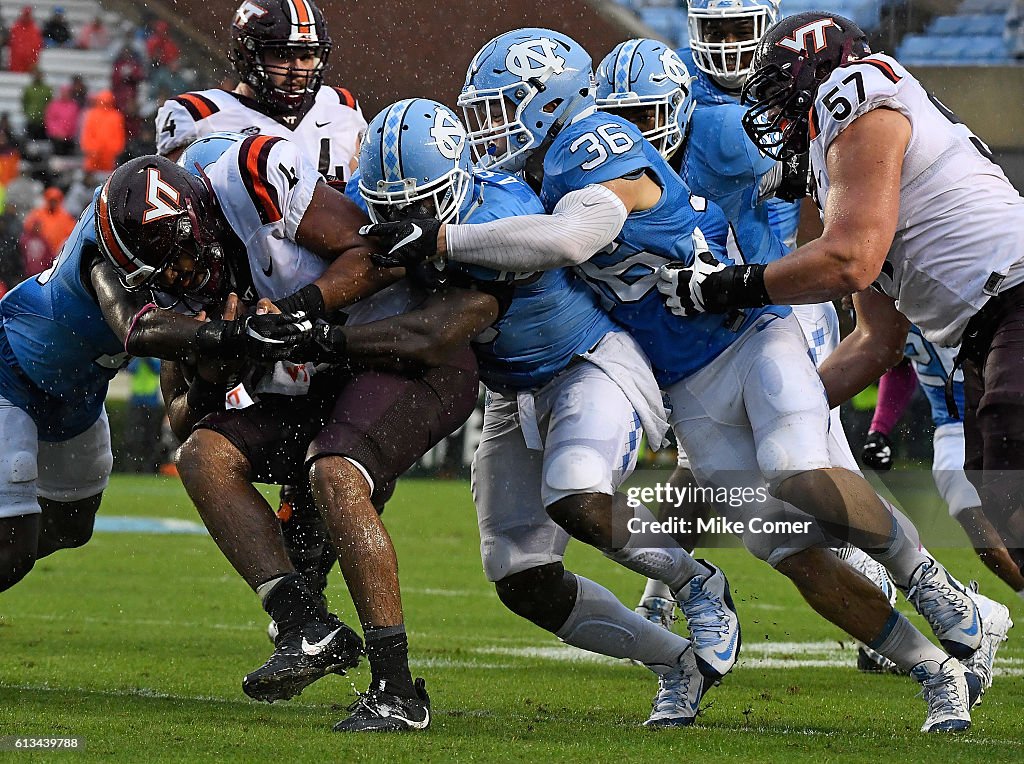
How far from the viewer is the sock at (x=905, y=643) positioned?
3859 millimetres

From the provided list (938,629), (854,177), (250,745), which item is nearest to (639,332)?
(854,177)

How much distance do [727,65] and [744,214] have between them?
2.47ft

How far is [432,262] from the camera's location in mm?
3760

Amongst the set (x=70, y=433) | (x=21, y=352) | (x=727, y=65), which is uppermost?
(x=727, y=65)

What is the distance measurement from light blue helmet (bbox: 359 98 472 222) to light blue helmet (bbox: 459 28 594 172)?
340 mm

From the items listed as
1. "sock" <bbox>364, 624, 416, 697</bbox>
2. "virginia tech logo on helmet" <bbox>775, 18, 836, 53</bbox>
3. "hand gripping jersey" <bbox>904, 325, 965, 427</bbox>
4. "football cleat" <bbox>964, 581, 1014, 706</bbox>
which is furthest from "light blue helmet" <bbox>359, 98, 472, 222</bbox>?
"hand gripping jersey" <bbox>904, 325, 965, 427</bbox>

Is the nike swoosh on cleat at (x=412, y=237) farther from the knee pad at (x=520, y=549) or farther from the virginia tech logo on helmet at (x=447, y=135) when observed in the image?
the knee pad at (x=520, y=549)

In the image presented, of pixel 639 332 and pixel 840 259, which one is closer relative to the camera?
pixel 840 259

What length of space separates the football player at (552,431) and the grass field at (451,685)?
25 centimetres

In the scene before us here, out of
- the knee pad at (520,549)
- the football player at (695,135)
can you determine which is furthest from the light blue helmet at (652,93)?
the knee pad at (520,549)

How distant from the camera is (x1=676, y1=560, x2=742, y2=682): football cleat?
13.2ft

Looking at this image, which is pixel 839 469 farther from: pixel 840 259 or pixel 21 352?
pixel 21 352

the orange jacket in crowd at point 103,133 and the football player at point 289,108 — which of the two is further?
the orange jacket in crowd at point 103,133

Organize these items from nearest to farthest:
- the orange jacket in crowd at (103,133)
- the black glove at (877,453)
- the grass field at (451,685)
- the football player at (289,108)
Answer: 1. the grass field at (451,685)
2. the football player at (289,108)
3. the black glove at (877,453)
4. the orange jacket in crowd at (103,133)
